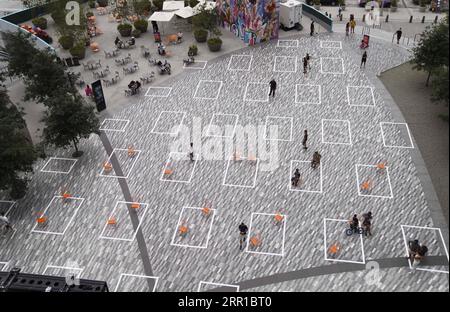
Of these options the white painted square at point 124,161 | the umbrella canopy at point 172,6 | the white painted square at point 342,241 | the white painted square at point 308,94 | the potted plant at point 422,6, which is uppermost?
the umbrella canopy at point 172,6

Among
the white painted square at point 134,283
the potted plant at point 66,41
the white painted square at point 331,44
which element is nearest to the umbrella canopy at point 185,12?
the potted plant at point 66,41

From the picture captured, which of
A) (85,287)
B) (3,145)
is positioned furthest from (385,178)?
(3,145)

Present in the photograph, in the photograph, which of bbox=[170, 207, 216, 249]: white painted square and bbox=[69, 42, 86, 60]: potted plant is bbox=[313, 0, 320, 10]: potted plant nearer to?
bbox=[69, 42, 86, 60]: potted plant

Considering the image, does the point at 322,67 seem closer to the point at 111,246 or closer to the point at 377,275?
the point at 377,275

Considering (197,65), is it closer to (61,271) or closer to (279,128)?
(279,128)

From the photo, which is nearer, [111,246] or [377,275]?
[377,275]

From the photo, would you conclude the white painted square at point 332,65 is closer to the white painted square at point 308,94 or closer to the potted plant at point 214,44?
the white painted square at point 308,94
